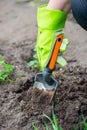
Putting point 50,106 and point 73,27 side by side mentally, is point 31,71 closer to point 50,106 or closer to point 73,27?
point 50,106

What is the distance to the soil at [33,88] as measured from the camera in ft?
7.93

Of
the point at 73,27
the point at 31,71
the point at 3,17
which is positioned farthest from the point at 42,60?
the point at 3,17

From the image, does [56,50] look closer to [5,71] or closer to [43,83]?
[43,83]

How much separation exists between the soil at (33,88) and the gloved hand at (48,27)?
30 centimetres

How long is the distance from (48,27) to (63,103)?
0.50 meters

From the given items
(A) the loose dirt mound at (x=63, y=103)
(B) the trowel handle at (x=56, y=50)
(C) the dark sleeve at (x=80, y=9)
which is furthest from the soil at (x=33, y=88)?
(C) the dark sleeve at (x=80, y=9)

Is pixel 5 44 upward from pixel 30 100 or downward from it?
downward

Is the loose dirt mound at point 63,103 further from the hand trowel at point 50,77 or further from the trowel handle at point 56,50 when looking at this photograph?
the trowel handle at point 56,50

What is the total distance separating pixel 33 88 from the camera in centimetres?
252

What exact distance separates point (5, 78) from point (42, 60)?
534 millimetres

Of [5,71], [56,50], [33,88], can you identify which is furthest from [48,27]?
[5,71]

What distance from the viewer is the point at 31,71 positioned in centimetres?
297

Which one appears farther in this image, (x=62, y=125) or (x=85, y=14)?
(x=62, y=125)

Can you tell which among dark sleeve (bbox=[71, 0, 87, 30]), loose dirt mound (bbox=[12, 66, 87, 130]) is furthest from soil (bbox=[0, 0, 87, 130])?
dark sleeve (bbox=[71, 0, 87, 30])
